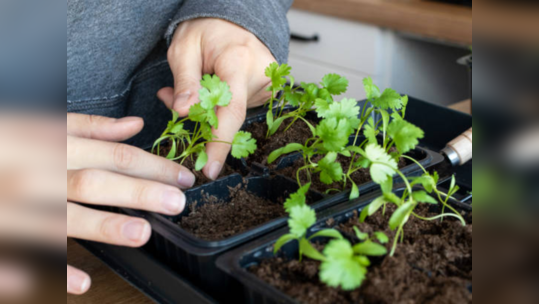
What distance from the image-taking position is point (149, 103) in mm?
1559

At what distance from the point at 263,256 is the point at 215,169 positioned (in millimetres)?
291

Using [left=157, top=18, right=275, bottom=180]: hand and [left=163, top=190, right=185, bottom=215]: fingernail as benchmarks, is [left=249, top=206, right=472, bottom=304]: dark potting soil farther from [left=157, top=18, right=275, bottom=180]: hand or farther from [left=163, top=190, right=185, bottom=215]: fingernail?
[left=157, top=18, right=275, bottom=180]: hand

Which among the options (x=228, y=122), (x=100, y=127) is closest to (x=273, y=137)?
(x=228, y=122)

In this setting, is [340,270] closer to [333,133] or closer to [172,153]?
[333,133]

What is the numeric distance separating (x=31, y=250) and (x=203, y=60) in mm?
Result: 737

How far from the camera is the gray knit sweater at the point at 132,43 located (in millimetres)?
1291

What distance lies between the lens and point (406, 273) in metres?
0.64

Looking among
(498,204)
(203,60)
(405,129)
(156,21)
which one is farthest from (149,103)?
(498,204)

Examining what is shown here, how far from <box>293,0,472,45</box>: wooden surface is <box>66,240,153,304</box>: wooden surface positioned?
1768 mm

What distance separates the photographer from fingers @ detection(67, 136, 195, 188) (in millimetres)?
892

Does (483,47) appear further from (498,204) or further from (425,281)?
(425,281)

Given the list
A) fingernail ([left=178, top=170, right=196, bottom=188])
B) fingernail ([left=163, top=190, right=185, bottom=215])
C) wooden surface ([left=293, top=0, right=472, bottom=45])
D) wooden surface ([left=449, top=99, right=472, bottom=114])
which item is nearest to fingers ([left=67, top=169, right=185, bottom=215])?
fingernail ([left=163, top=190, right=185, bottom=215])

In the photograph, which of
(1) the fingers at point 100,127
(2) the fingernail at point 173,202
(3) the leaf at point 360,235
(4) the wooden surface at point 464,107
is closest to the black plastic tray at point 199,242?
(2) the fingernail at point 173,202

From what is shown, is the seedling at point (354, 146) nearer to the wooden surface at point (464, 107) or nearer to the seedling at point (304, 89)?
the seedling at point (304, 89)
